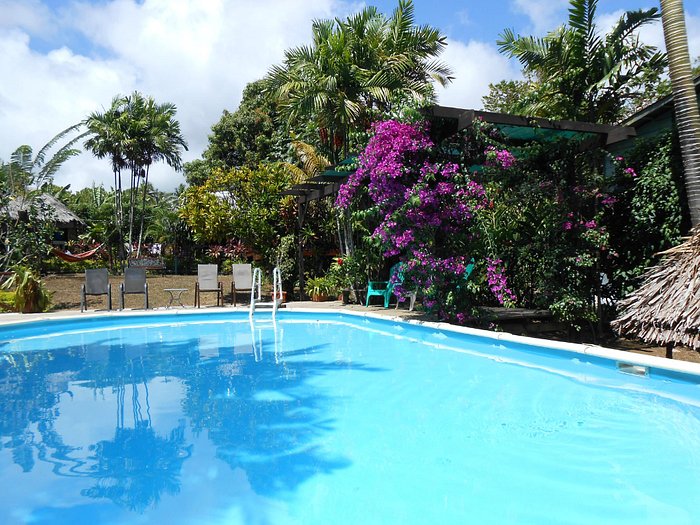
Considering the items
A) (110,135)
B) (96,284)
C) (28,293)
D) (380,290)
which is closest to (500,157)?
(380,290)

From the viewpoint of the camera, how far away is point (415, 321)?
945cm

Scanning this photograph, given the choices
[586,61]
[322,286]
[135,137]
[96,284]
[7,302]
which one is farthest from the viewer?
[135,137]

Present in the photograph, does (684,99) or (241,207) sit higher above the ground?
(684,99)

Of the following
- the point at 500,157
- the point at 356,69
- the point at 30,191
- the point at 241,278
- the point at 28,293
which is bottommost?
the point at 28,293

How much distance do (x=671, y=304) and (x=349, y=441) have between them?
4.34 metres

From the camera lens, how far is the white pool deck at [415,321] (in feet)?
17.8

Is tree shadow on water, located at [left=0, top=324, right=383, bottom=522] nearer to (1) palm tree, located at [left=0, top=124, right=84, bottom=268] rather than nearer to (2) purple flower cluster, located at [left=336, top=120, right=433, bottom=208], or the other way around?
(2) purple flower cluster, located at [left=336, top=120, right=433, bottom=208]

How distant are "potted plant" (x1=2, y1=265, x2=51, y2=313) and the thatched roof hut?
43.4 feet

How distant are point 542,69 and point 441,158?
10.0 ft

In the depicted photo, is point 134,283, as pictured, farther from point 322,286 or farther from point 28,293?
point 322,286

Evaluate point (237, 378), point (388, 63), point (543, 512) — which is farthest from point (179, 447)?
point (388, 63)

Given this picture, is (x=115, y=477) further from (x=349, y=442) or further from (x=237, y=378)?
(x=237, y=378)

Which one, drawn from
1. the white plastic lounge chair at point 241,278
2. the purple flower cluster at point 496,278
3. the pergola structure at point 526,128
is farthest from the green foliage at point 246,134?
the purple flower cluster at point 496,278

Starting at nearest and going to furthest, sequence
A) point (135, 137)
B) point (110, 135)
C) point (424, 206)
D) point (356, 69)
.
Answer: point (424, 206) < point (356, 69) < point (110, 135) < point (135, 137)
